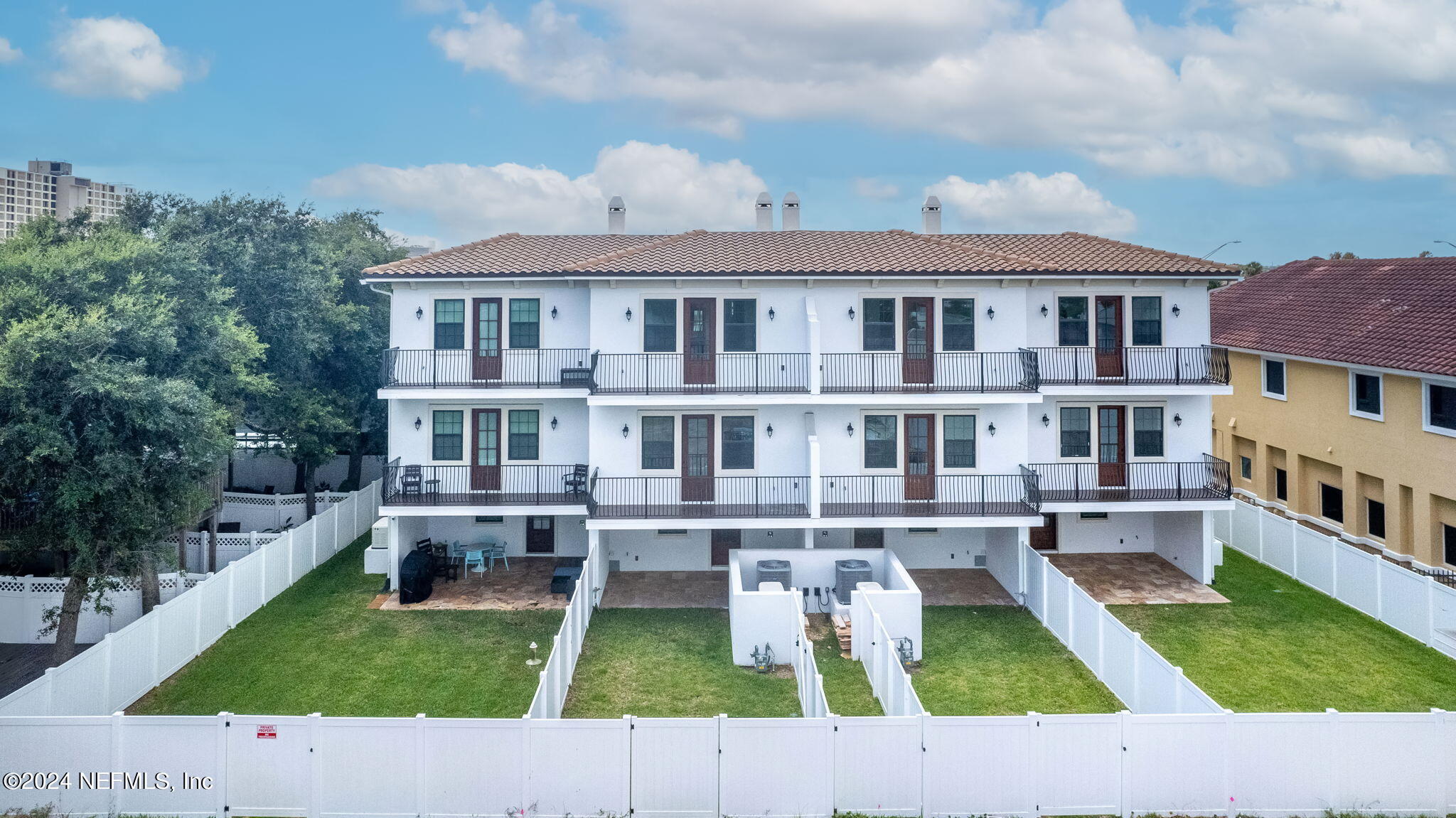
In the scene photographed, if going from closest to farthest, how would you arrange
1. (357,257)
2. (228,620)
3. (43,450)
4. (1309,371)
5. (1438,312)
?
(43,450) → (228,620) → (1438,312) → (1309,371) → (357,257)

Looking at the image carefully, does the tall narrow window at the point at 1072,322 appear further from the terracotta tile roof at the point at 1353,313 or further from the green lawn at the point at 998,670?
the terracotta tile roof at the point at 1353,313

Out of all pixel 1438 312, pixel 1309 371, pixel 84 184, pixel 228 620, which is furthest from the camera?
pixel 84 184

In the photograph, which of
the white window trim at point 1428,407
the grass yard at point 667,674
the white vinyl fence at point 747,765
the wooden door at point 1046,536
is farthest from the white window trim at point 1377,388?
the grass yard at point 667,674

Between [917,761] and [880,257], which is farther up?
[880,257]

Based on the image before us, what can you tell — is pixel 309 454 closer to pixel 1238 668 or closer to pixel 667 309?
pixel 667 309

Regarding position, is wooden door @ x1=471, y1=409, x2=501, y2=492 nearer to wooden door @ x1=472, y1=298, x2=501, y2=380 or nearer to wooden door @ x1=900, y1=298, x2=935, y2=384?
wooden door @ x1=472, y1=298, x2=501, y2=380

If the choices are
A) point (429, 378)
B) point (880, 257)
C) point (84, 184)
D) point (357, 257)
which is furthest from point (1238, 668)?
point (84, 184)

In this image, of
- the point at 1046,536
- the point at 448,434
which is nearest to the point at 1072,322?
the point at 1046,536

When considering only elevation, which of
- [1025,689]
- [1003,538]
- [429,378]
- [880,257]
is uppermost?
[880,257]

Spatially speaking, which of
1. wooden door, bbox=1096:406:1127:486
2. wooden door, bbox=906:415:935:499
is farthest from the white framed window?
wooden door, bbox=906:415:935:499
